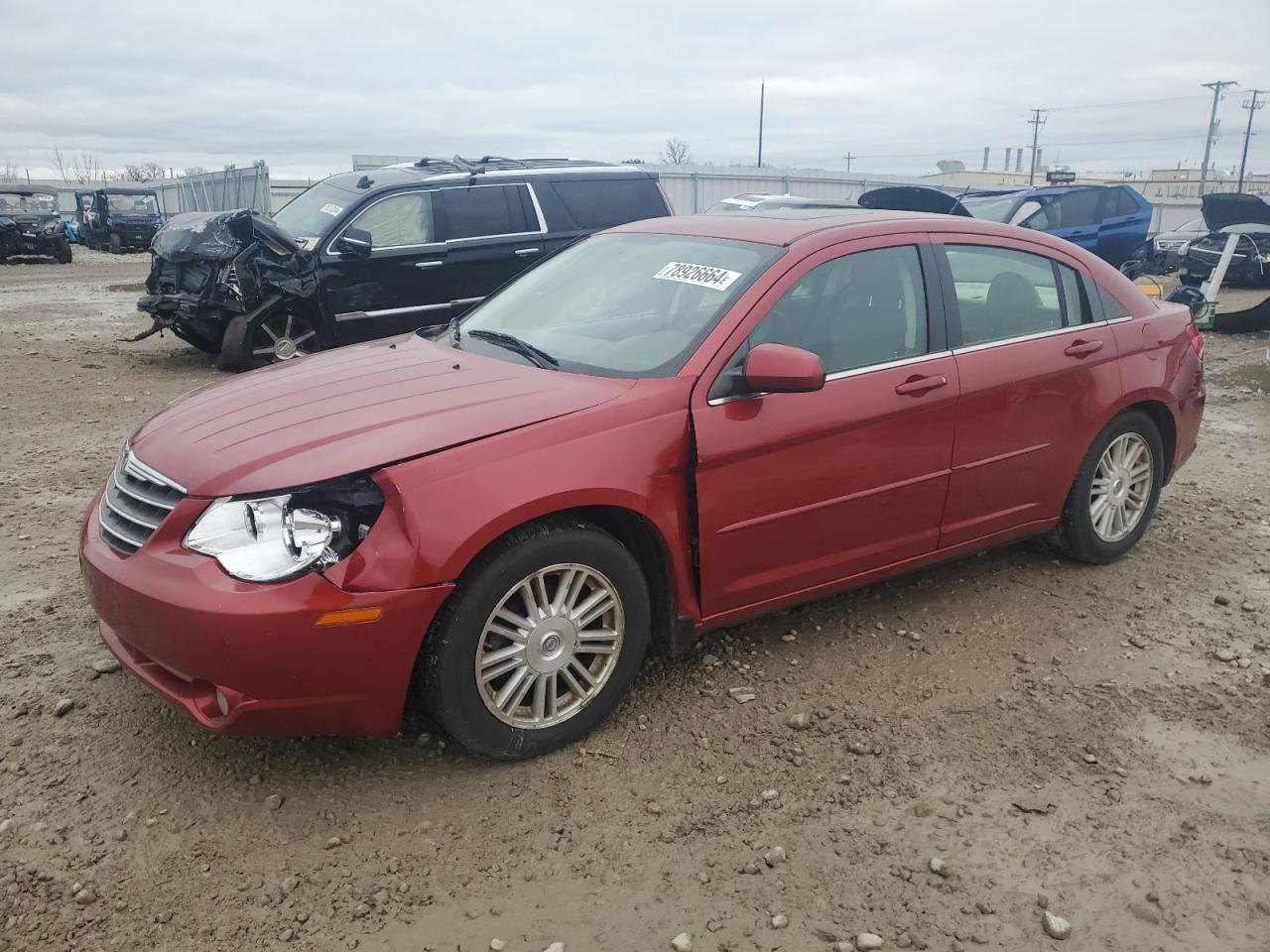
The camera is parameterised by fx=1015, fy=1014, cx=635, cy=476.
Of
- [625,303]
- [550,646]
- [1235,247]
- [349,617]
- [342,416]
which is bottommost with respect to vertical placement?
[550,646]

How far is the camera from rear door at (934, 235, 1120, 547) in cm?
396

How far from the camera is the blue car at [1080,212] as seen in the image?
1448 centimetres

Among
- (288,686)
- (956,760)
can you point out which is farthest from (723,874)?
(288,686)

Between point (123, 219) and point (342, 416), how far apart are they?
30306mm

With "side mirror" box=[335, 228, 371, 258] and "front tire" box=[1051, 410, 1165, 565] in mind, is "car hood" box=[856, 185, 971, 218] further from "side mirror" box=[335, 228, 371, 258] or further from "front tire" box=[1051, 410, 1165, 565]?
"front tire" box=[1051, 410, 1165, 565]

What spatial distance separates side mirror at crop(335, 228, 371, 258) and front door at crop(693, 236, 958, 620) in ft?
19.0

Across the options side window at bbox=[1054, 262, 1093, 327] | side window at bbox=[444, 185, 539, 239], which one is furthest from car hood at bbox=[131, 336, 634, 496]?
side window at bbox=[444, 185, 539, 239]

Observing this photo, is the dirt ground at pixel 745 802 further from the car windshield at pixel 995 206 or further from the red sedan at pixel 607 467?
the car windshield at pixel 995 206

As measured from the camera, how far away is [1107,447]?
4.51 m

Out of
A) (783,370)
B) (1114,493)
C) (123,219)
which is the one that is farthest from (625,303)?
(123,219)

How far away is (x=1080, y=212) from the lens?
15.3 meters

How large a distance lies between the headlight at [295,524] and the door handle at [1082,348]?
298 centimetres

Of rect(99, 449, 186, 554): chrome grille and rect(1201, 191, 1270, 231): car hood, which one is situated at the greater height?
rect(1201, 191, 1270, 231): car hood

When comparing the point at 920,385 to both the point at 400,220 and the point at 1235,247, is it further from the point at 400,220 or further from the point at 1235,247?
the point at 1235,247
